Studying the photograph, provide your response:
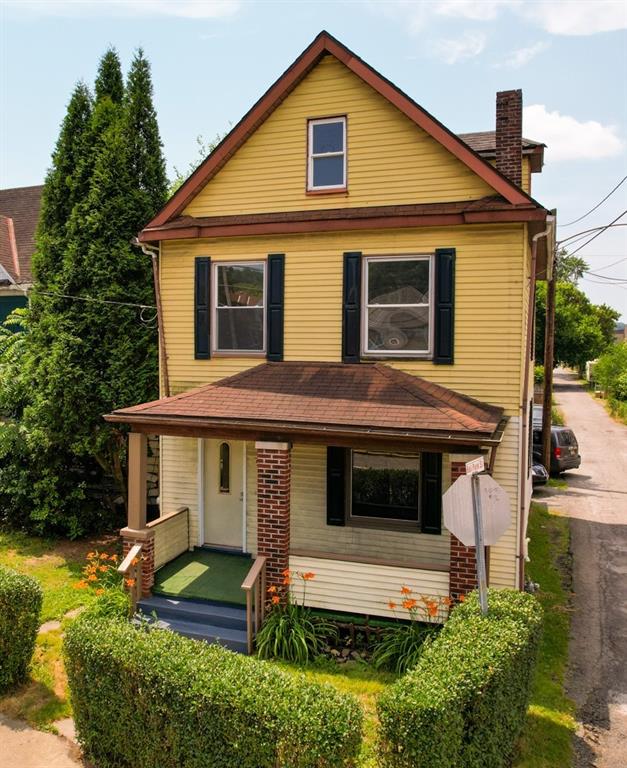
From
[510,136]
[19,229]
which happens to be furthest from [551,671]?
[19,229]

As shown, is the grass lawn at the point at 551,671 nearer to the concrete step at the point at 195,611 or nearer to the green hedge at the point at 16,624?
the concrete step at the point at 195,611

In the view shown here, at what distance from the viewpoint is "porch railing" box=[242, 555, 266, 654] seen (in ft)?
25.5

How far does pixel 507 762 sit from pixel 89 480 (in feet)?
33.7

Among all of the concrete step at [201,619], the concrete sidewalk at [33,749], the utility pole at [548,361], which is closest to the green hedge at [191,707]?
the concrete sidewalk at [33,749]

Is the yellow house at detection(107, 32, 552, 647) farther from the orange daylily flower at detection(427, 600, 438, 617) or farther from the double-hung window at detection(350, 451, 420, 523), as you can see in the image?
the orange daylily flower at detection(427, 600, 438, 617)

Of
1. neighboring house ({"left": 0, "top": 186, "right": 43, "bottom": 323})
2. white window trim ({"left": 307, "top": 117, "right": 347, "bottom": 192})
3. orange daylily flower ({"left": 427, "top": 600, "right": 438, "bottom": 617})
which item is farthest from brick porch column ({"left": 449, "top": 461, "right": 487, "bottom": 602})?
neighboring house ({"left": 0, "top": 186, "right": 43, "bottom": 323})

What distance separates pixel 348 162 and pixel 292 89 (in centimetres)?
164

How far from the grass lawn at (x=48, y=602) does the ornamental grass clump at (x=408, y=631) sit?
12.6 feet

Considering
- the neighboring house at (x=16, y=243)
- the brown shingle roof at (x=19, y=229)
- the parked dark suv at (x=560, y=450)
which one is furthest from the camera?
the parked dark suv at (x=560, y=450)

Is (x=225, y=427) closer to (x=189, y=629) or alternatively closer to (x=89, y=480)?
(x=189, y=629)

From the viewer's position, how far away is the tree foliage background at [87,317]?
11867mm

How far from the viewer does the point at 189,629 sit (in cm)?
821

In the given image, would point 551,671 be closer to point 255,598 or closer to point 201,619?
point 255,598

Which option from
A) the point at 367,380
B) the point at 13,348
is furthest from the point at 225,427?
the point at 13,348
